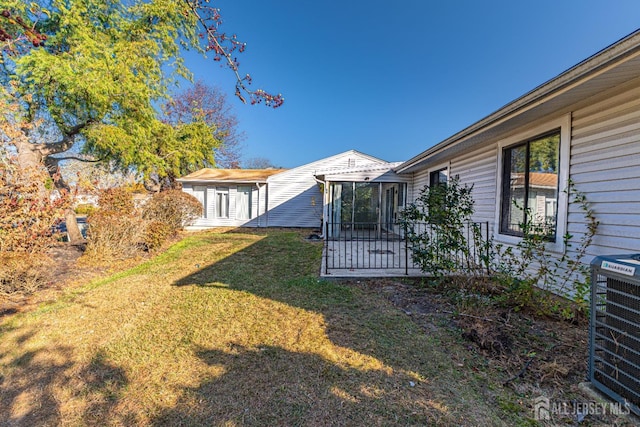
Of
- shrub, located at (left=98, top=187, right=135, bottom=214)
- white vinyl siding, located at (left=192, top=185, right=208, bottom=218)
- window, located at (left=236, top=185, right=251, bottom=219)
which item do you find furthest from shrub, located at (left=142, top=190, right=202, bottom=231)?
window, located at (left=236, top=185, right=251, bottom=219)

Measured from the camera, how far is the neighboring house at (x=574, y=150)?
289 centimetres

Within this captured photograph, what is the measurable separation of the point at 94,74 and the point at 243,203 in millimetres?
7776

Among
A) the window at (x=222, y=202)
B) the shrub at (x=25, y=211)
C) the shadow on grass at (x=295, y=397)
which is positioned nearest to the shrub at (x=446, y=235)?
the shadow on grass at (x=295, y=397)

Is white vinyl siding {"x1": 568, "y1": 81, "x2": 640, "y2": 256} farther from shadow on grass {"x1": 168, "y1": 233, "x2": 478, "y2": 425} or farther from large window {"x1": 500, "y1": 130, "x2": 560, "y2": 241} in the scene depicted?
shadow on grass {"x1": 168, "y1": 233, "x2": 478, "y2": 425}

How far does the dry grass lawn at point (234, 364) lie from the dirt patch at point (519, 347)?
153 millimetres

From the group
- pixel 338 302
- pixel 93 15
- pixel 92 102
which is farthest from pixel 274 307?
pixel 93 15

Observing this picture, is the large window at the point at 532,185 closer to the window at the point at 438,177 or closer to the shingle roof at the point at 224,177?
the window at the point at 438,177

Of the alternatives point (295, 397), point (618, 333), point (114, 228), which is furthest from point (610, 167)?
point (114, 228)

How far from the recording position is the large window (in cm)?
400

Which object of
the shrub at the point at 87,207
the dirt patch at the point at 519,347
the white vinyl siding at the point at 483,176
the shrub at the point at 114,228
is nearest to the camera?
the dirt patch at the point at 519,347

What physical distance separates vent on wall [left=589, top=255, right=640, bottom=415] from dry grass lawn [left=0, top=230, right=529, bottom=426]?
0.75 meters

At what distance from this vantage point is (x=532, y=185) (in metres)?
4.44

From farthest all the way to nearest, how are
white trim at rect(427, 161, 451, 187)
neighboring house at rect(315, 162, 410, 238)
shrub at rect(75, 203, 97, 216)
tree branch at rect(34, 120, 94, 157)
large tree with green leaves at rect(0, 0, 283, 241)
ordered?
neighboring house at rect(315, 162, 410, 238)
tree branch at rect(34, 120, 94, 157)
large tree with green leaves at rect(0, 0, 283, 241)
white trim at rect(427, 161, 451, 187)
shrub at rect(75, 203, 97, 216)

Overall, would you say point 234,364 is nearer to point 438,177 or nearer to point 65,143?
point 438,177
